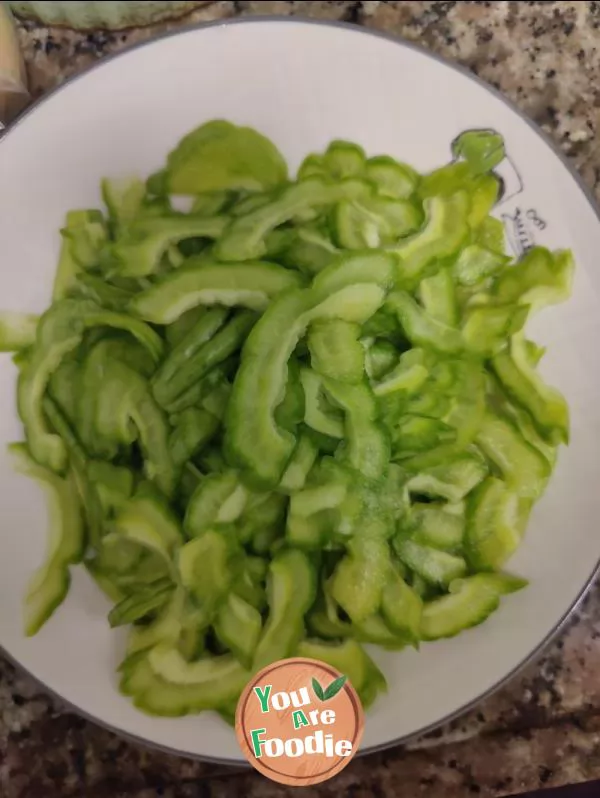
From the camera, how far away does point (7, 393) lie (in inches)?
28.7

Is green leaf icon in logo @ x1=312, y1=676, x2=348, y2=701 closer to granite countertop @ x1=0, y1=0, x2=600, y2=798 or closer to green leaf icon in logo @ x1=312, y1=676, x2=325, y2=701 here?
green leaf icon in logo @ x1=312, y1=676, x2=325, y2=701

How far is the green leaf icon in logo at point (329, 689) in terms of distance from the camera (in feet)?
2.11

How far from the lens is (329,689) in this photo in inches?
25.4

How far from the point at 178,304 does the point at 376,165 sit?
0.24 meters

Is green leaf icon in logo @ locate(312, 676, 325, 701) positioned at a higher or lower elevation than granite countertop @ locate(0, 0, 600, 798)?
higher

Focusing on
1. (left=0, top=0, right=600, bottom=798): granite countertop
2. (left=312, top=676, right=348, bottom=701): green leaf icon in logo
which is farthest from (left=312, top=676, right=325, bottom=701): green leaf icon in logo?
(left=0, top=0, right=600, bottom=798): granite countertop

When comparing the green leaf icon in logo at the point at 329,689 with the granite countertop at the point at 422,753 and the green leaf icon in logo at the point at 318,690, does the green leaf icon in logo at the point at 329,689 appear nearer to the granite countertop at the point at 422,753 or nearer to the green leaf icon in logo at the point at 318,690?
the green leaf icon in logo at the point at 318,690

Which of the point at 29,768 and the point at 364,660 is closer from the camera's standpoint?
the point at 364,660

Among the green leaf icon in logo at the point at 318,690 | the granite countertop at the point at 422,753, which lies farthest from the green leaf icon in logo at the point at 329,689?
the granite countertop at the point at 422,753

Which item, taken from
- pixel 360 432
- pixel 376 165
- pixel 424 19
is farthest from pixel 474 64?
pixel 360 432

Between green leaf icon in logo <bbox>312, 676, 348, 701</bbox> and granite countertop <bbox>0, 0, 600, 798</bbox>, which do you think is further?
granite countertop <bbox>0, 0, 600, 798</bbox>

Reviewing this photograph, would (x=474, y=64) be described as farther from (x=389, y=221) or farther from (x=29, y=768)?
(x=29, y=768)

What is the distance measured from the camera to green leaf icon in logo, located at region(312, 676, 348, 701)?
644mm

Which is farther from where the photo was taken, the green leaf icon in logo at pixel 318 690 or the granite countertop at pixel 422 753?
the granite countertop at pixel 422 753
